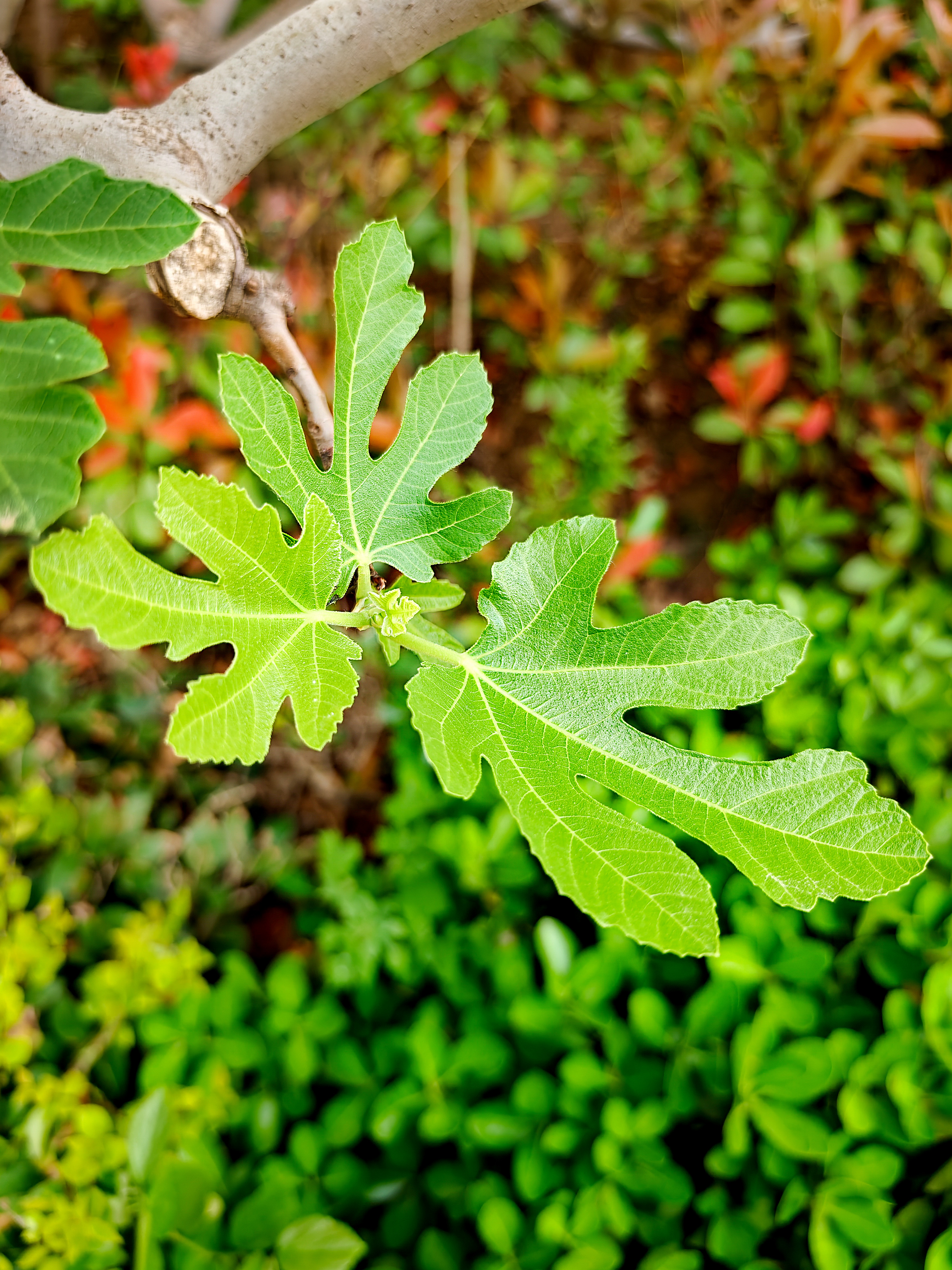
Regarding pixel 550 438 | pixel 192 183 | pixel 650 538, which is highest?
pixel 192 183

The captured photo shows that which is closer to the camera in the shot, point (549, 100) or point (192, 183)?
point (192, 183)

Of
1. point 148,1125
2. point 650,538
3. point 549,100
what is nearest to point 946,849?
point 650,538

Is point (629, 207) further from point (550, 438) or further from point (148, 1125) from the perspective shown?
point (148, 1125)

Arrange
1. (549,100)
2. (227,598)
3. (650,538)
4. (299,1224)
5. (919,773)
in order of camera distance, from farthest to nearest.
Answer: (549,100), (650,538), (919,773), (299,1224), (227,598)

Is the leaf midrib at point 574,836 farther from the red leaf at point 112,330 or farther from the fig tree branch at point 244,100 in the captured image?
the red leaf at point 112,330

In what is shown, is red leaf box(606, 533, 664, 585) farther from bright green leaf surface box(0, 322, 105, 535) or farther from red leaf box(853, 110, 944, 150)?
bright green leaf surface box(0, 322, 105, 535)

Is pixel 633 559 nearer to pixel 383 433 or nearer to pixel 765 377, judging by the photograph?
pixel 383 433

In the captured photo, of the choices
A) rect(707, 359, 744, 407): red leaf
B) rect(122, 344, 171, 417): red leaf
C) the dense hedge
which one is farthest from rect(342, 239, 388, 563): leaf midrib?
rect(707, 359, 744, 407): red leaf
